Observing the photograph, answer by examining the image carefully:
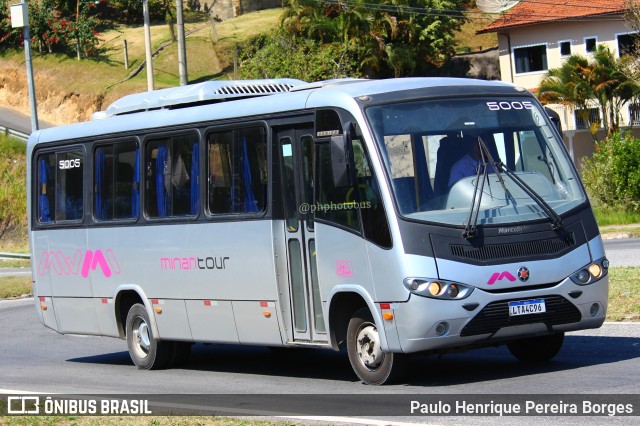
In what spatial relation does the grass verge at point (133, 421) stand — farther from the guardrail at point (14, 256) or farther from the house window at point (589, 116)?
the house window at point (589, 116)

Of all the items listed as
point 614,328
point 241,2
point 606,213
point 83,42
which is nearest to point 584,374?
point 614,328

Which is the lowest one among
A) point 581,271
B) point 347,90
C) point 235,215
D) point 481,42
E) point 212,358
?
point 212,358

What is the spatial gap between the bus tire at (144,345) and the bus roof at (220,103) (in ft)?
7.88

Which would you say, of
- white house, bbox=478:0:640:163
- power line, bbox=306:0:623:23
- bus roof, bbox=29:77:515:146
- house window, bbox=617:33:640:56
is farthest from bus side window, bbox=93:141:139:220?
power line, bbox=306:0:623:23

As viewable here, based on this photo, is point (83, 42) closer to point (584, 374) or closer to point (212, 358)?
point (212, 358)

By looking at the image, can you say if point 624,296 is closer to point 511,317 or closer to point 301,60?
point 511,317

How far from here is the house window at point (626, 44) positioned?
5282 cm

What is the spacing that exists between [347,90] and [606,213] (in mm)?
27834

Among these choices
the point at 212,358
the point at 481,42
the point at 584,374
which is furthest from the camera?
the point at 481,42

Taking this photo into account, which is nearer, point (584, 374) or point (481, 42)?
point (584, 374)

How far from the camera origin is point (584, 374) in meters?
11.3

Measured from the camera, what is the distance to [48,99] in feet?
208
